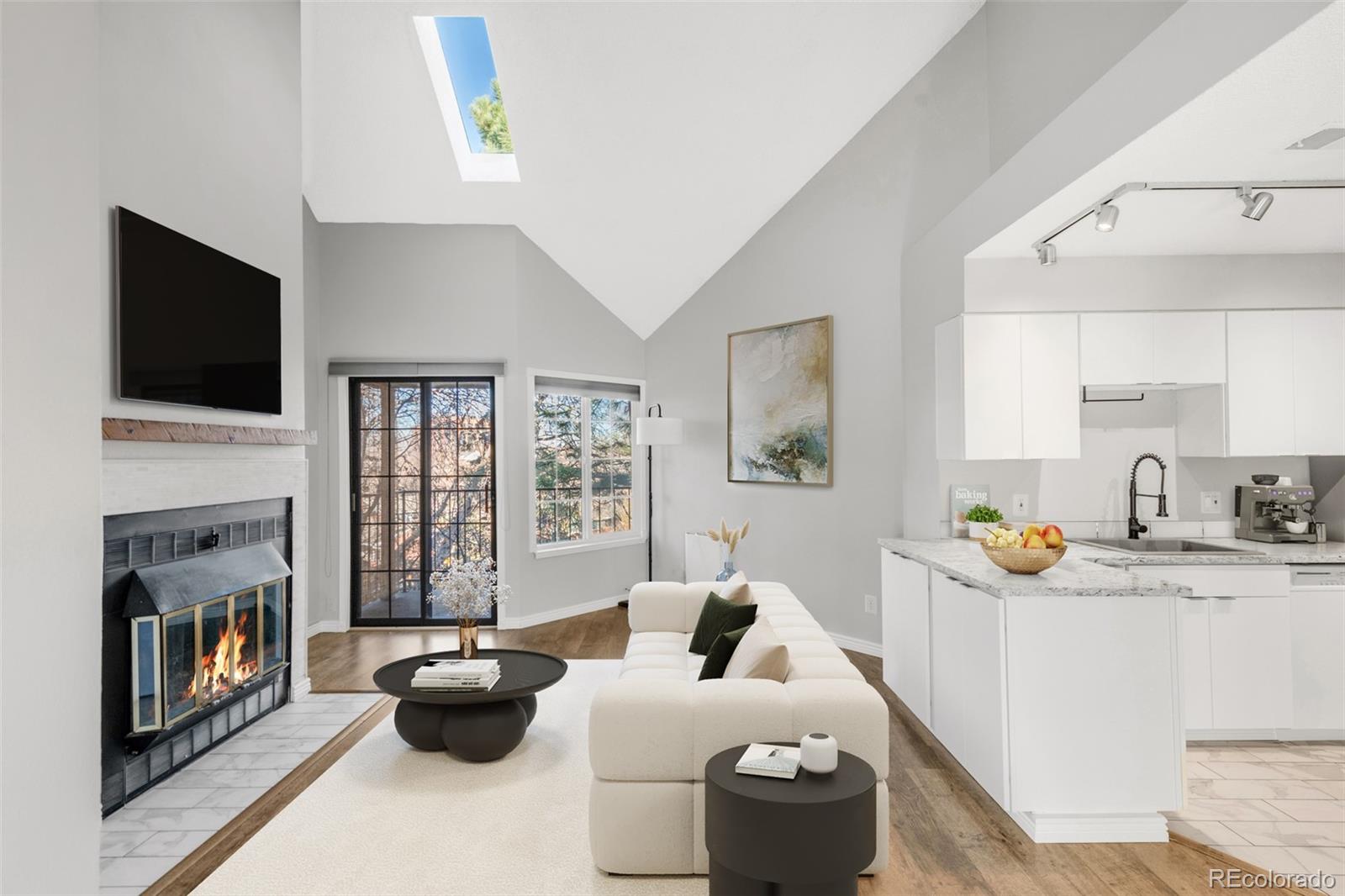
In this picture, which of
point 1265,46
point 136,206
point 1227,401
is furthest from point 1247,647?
point 136,206

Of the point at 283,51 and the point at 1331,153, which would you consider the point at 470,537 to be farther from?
the point at 1331,153

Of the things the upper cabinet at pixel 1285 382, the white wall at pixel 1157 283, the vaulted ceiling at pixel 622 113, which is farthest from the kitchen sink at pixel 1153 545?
the vaulted ceiling at pixel 622 113

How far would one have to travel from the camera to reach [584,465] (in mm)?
6555

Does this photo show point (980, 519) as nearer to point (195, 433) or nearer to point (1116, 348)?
point (1116, 348)

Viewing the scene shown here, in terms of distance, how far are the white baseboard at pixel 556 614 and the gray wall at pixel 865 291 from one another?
2.15ft

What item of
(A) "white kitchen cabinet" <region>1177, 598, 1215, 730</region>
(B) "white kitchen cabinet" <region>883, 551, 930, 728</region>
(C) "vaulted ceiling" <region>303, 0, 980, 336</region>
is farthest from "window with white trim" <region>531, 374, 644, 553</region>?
(A) "white kitchen cabinet" <region>1177, 598, 1215, 730</region>

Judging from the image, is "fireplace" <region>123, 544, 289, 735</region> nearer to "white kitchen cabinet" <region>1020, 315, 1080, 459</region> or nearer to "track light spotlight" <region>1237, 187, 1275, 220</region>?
"white kitchen cabinet" <region>1020, 315, 1080, 459</region>

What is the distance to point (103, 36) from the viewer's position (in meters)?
2.98

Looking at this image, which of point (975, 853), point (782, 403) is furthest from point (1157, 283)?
point (975, 853)

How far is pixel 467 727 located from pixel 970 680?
6.95ft

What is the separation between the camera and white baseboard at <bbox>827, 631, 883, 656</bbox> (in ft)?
16.5

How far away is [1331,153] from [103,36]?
180 inches

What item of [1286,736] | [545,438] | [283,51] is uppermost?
[283,51]

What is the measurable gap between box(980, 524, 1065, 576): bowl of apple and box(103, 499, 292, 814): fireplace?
3345 mm
